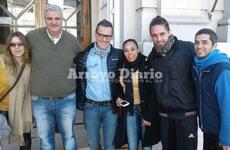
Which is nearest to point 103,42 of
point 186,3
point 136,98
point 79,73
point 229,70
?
point 79,73

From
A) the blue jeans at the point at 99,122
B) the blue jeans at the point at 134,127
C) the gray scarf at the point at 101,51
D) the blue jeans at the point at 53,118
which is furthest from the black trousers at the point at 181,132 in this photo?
the blue jeans at the point at 53,118

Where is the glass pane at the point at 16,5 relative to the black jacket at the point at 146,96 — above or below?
above

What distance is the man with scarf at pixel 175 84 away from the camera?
2.79m

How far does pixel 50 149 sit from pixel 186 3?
8.48 ft

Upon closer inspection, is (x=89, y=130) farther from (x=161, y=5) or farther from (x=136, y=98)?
(x=161, y=5)

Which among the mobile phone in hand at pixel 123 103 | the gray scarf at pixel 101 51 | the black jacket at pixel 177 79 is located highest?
the gray scarf at pixel 101 51

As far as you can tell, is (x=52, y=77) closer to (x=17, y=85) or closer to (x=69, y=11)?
(x=17, y=85)

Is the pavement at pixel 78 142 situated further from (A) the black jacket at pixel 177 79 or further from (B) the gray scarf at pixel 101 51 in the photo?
(B) the gray scarf at pixel 101 51

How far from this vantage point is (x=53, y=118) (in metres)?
3.24

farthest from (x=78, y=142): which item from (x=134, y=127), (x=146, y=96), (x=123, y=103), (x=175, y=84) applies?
(x=175, y=84)

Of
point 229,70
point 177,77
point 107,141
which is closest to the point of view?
point 229,70

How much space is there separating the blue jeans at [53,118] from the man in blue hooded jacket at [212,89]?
1.36 meters

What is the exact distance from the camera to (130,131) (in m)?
3.19

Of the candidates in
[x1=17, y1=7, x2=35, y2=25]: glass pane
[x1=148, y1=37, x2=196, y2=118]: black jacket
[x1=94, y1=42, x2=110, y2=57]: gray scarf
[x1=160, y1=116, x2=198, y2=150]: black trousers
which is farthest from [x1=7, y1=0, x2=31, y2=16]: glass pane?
[x1=160, y1=116, x2=198, y2=150]: black trousers
